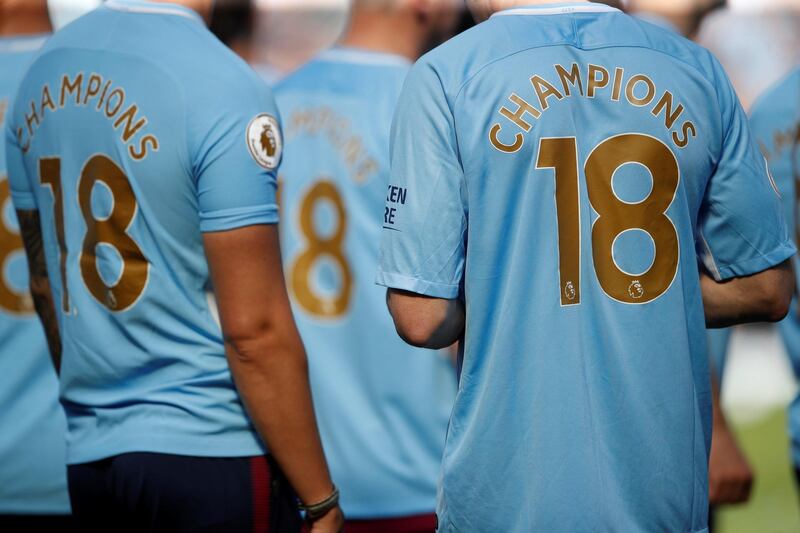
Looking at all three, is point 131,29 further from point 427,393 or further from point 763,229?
point 427,393

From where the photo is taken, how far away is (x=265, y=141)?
81.6 inches

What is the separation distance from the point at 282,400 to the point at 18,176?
76cm

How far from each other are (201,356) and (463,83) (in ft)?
2.40

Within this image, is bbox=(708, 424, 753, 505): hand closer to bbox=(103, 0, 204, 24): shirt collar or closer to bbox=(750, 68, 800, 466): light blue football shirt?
bbox=(750, 68, 800, 466): light blue football shirt

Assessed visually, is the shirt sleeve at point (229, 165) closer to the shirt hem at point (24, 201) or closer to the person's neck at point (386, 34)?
the shirt hem at point (24, 201)

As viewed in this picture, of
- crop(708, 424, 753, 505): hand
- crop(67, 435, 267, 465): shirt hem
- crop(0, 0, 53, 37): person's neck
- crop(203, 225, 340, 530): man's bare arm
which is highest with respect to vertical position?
crop(0, 0, 53, 37): person's neck

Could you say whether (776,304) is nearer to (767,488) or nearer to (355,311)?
(355,311)

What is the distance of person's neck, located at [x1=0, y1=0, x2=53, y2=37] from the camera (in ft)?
11.0

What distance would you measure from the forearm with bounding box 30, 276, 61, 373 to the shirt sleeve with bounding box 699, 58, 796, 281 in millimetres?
1321

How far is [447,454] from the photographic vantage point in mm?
1874

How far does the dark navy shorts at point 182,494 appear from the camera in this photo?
2061mm

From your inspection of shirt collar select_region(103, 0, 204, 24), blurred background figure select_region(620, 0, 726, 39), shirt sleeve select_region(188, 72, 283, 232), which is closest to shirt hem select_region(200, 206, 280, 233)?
shirt sleeve select_region(188, 72, 283, 232)

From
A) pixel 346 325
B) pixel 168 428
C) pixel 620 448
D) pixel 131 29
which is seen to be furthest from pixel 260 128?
pixel 346 325

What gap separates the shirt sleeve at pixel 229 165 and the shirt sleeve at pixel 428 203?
0.33 meters
